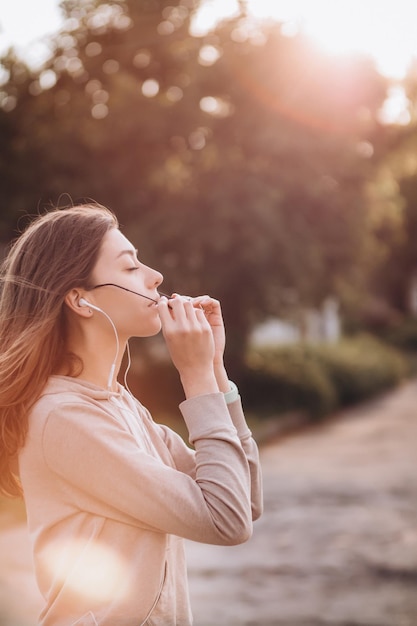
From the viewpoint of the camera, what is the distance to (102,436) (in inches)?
76.1

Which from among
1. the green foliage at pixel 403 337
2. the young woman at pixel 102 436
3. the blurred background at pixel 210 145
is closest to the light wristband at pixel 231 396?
the young woman at pixel 102 436

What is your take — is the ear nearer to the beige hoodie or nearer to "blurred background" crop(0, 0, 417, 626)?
the beige hoodie

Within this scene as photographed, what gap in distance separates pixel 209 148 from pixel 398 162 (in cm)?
578

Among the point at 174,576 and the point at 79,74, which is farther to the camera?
the point at 79,74

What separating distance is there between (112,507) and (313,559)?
5864mm

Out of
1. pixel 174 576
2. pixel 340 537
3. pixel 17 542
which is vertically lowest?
pixel 340 537

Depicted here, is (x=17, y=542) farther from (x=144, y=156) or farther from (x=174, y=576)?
(x=144, y=156)

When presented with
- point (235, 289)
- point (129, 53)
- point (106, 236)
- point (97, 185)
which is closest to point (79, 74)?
point (129, 53)

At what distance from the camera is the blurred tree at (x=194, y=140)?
1576 cm

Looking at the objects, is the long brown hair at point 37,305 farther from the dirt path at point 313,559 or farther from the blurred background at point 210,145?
the blurred background at point 210,145

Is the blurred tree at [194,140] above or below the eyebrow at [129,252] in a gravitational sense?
below

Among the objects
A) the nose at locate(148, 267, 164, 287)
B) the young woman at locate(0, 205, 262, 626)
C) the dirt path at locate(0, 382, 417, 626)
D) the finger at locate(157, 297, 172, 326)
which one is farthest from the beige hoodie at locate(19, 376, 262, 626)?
the dirt path at locate(0, 382, 417, 626)

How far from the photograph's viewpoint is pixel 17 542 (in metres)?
7.91

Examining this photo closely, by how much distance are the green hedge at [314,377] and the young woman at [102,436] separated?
16.3 metres
